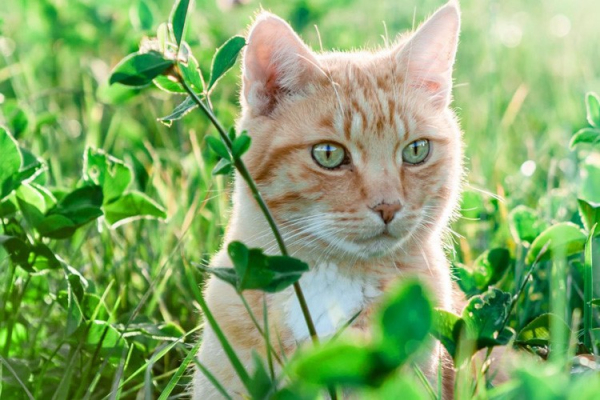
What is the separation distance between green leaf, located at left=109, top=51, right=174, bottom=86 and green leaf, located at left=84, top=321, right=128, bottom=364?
569mm

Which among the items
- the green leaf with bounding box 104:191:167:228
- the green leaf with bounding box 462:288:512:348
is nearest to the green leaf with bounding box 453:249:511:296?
the green leaf with bounding box 462:288:512:348

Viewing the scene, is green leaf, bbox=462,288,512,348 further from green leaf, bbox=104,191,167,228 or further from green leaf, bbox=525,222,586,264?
green leaf, bbox=104,191,167,228

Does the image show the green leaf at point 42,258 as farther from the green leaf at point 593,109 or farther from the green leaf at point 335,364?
the green leaf at point 593,109

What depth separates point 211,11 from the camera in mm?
4805

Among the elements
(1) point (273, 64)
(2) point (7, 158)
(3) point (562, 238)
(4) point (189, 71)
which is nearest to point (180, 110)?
(4) point (189, 71)

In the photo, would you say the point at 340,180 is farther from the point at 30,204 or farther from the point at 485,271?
the point at 30,204

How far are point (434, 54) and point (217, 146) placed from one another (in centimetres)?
98

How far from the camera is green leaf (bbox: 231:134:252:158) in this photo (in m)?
1.02

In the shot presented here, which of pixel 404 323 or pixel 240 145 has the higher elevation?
pixel 240 145

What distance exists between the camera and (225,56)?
1.13 m

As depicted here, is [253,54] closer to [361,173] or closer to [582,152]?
[361,173]

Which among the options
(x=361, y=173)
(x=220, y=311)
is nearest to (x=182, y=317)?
(x=220, y=311)

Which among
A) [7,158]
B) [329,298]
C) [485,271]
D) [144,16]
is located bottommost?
[485,271]

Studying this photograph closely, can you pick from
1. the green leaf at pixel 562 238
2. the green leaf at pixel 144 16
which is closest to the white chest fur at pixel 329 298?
the green leaf at pixel 562 238
